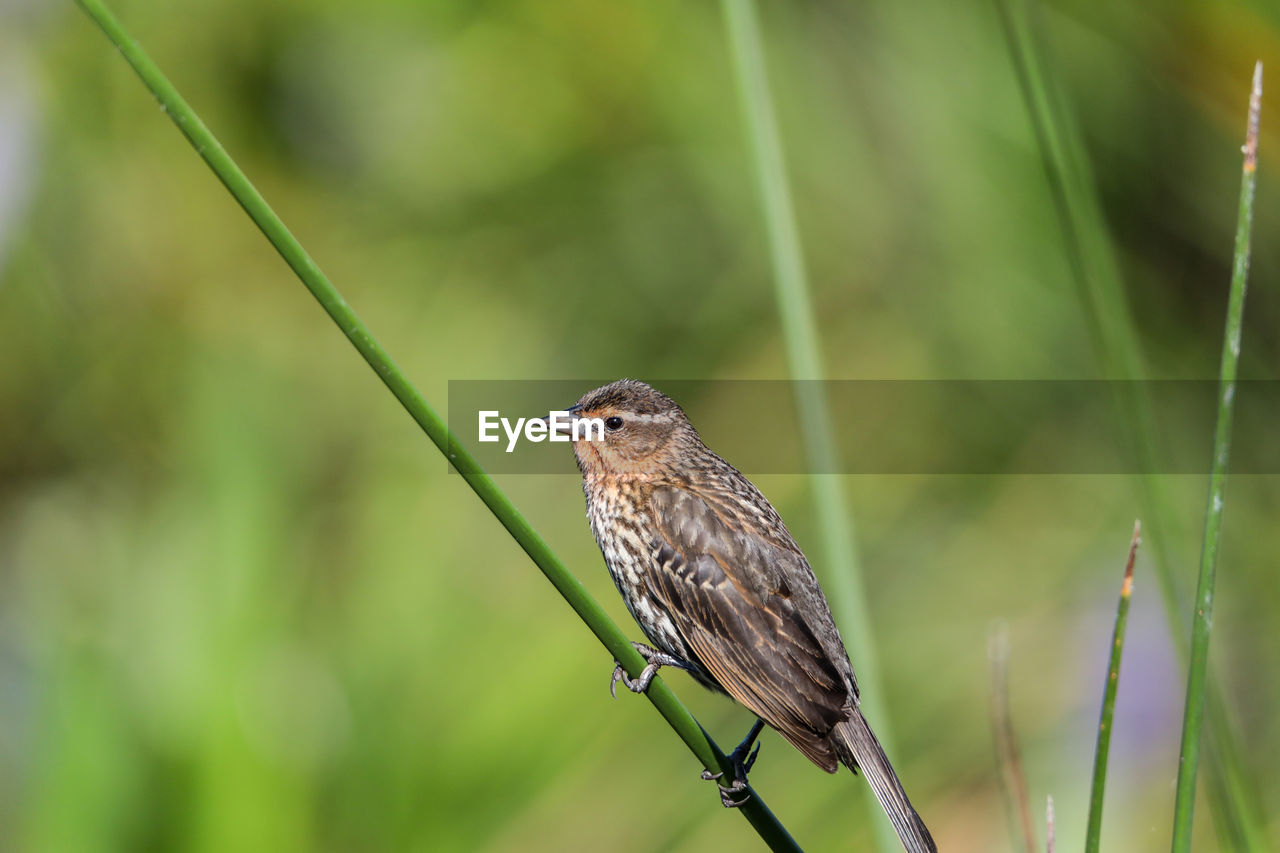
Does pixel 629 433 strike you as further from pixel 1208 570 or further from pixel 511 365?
pixel 511 365

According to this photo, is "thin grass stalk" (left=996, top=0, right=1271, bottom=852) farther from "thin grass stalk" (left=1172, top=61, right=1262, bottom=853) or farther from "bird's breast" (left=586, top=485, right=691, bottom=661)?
"bird's breast" (left=586, top=485, right=691, bottom=661)

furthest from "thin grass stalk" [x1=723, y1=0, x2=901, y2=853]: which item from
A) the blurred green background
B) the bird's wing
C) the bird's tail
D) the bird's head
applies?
the blurred green background

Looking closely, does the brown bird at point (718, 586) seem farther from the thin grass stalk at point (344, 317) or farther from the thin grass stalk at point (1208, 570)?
the thin grass stalk at point (1208, 570)

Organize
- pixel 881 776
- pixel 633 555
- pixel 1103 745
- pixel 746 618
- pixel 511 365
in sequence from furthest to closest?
pixel 511 365, pixel 633 555, pixel 746 618, pixel 881 776, pixel 1103 745

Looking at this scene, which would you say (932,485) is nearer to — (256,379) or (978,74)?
(978,74)

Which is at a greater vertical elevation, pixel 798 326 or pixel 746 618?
pixel 798 326

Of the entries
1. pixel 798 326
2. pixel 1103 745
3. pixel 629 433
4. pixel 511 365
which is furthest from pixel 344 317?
pixel 511 365

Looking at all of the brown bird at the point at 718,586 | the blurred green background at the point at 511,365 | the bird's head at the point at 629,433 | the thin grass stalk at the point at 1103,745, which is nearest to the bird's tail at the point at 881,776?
the brown bird at the point at 718,586

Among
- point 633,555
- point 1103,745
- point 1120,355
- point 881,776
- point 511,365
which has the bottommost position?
point 1103,745
